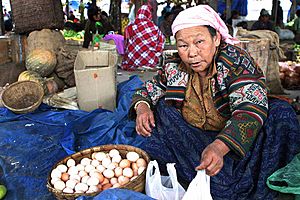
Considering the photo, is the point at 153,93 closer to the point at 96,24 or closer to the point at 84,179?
the point at 84,179

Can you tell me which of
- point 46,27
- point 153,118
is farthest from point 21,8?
point 153,118

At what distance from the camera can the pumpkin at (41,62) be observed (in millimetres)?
4332

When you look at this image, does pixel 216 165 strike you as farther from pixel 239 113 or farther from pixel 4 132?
pixel 4 132

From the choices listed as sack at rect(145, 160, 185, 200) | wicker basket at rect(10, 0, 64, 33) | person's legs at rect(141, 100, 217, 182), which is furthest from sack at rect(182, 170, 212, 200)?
wicker basket at rect(10, 0, 64, 33)

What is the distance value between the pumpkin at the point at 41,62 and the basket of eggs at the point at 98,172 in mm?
2525

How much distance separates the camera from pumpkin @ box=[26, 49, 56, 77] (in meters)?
4.33

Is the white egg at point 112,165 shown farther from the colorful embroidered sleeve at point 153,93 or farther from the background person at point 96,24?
the background person at point 96,24

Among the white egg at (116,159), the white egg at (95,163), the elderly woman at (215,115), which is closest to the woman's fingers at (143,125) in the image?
the elderly woman at (215,115)

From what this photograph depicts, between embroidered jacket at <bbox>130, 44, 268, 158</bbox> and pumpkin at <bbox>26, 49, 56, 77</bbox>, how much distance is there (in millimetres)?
2569

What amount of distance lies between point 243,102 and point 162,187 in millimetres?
571

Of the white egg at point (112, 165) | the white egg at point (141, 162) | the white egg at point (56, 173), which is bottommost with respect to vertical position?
the white egg at point (56, 173)

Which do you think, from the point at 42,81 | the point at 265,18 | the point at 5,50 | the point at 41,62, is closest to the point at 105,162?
the point at 42,81

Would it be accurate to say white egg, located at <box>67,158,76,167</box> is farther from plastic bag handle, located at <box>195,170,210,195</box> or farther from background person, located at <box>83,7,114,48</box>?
background person, located at <box>83,7,114,48</box>

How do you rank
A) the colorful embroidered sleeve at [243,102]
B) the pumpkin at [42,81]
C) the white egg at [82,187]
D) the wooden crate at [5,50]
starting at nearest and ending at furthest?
1. the colorful embroidered sleeve at [243,102]
2. the white egg at [82,187]
3. the pumpkin at [42,81]
4. the wooden crate at [5,50]
